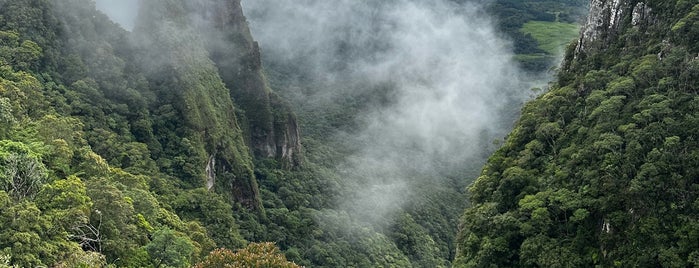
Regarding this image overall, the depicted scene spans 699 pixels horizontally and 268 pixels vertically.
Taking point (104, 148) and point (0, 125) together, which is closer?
point (0, 125)

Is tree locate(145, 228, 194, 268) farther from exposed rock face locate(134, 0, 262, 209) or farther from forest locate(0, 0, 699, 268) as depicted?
exposed rock face locate(134, 0, 262, 209)

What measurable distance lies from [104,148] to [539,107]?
43.2 m

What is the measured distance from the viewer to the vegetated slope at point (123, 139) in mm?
44125

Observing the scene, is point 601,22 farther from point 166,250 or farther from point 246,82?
point 246,82

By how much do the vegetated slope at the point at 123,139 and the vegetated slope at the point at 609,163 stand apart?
20.7m

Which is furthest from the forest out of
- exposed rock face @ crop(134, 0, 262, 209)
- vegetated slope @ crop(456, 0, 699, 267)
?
exposed rock face @ crop(134, 0, 262, 209)

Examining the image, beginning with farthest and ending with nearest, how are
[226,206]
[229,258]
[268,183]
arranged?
[268,183] < [226,206] < [229,258]

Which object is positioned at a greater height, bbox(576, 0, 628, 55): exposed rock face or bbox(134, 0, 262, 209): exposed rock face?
bbox(576, 0, 628, 55): exposed rock face

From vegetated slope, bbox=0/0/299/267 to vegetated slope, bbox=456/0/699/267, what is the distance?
2068cm

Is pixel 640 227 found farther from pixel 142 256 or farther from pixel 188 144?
pixel 188 144

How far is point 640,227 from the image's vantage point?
4419 cm

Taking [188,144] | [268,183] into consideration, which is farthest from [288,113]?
[188,144]

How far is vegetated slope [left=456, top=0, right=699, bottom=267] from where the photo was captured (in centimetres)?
4456

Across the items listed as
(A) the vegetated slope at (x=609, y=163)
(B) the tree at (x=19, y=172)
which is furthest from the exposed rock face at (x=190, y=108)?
(A) the vegetated slope at (x=609, y=163)
